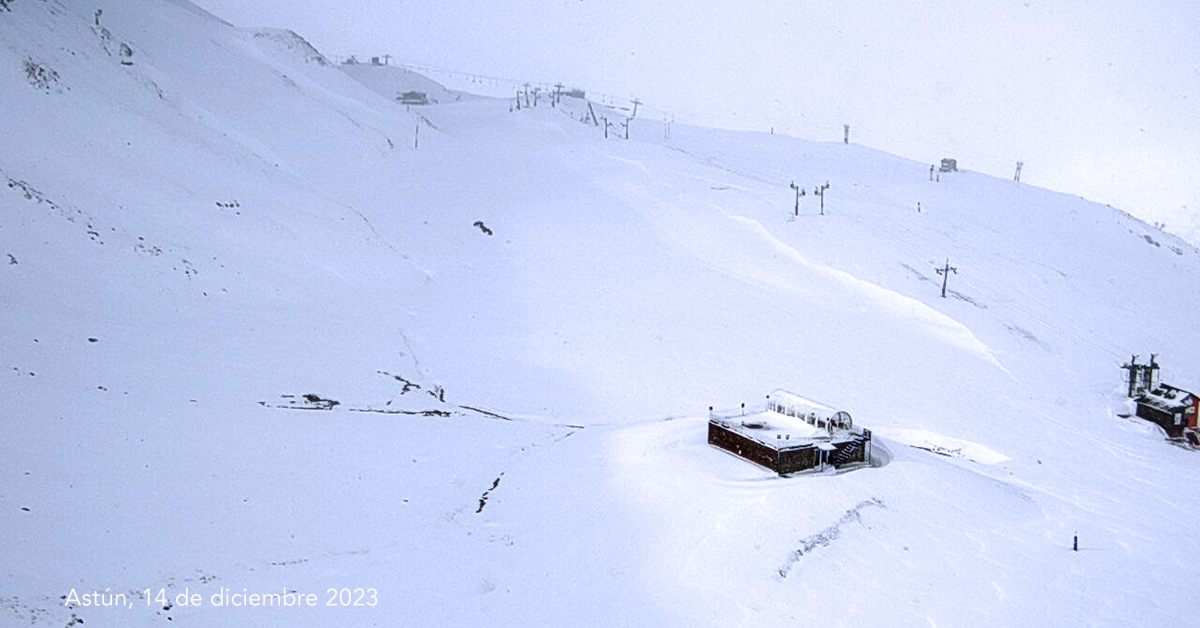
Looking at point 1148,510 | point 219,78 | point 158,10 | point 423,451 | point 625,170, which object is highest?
point 158,10

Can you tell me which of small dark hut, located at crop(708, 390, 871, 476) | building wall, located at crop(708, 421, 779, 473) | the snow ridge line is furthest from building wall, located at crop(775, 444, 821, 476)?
the snow ridge line

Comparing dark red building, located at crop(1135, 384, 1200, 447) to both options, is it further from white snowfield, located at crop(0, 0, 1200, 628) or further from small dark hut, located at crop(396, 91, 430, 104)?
small dark hut, located at crop(396, 91, 430, 104)

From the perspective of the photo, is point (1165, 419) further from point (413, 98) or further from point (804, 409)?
point (413, 98)

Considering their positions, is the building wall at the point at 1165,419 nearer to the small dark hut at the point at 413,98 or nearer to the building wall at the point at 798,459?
the building wall at the point at 798,459

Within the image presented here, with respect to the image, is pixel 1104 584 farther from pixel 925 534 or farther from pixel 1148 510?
pixel 1148 510

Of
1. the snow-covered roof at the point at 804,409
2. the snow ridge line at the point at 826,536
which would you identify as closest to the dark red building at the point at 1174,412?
the snow-covered roof at the point at 804,409

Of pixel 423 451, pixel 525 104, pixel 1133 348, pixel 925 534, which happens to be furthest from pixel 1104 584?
pixel 525 104

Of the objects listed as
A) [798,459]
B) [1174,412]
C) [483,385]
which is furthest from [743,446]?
[1174,412]
